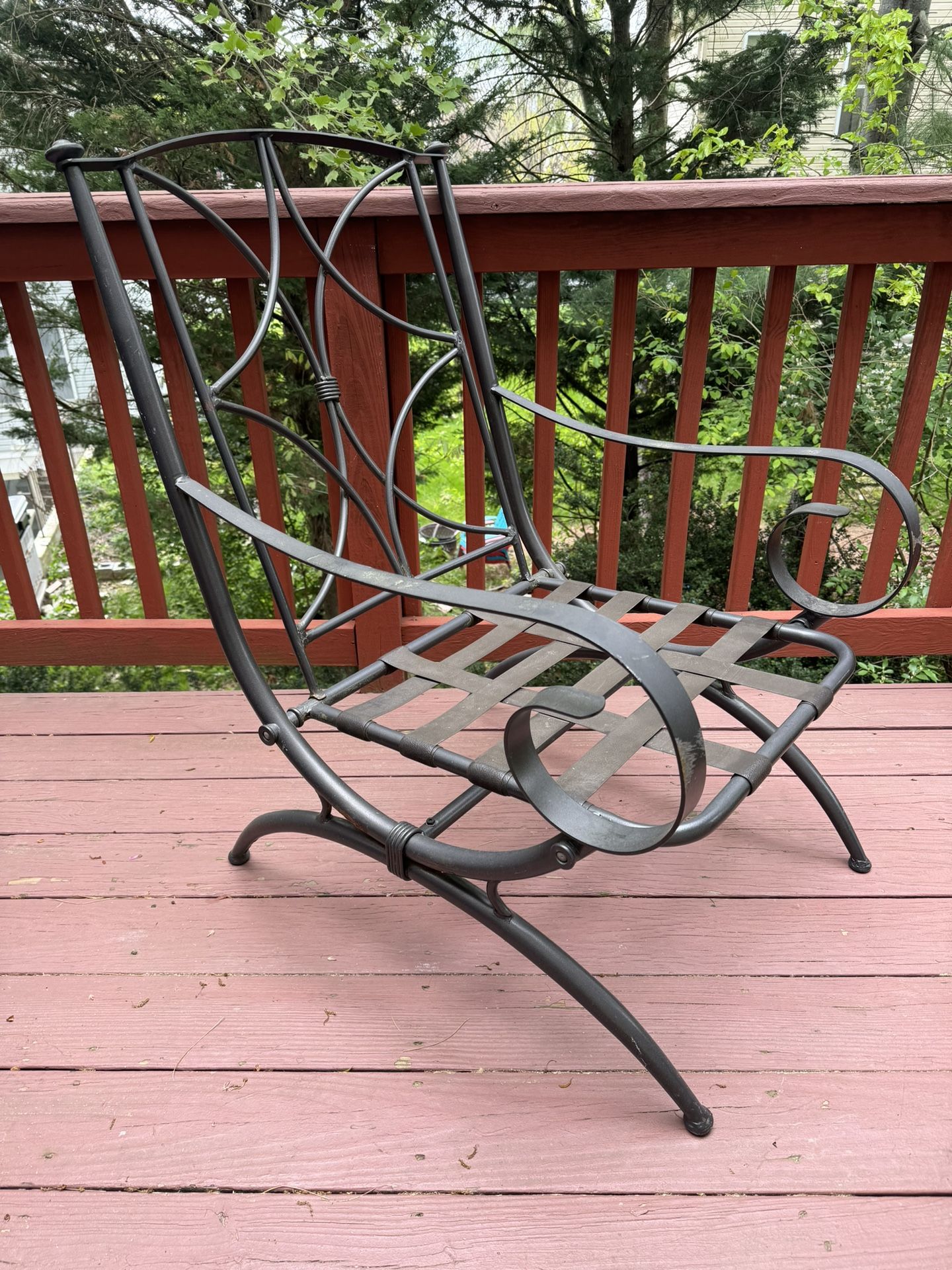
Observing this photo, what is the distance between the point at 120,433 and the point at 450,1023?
130 centimetres

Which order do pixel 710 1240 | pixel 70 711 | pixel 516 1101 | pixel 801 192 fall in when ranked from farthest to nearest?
1. pixel 70 711
2. pixel 801 192
3. pixel 516 1101
4. pixel 710 1240

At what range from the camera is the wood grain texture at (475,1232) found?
2.72 ft

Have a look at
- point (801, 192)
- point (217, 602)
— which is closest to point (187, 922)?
point (217, 602)

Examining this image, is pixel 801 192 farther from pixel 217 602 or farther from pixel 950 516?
pixel 217 602

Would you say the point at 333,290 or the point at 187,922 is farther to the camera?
the point at 333,290

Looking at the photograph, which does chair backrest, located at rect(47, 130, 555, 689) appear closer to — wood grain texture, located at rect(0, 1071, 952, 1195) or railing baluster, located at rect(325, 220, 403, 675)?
railing baluster, located at rect(325, 220, 403, 675)

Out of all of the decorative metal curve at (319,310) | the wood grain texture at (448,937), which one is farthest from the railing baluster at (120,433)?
the wood grain texture at (448,937)

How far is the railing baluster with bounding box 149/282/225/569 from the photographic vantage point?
1.58 metres

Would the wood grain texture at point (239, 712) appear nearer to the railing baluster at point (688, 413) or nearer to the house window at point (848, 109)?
the railing baluster at point (688, 413)

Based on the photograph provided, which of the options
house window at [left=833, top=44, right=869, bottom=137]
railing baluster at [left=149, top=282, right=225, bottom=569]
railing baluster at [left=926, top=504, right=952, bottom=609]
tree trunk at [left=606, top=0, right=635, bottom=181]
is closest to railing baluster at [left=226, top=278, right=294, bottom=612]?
railing baluster at [left=149, top=282, right=225, bottom=569]

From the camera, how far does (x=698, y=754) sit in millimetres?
741

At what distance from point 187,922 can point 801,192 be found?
61.2 inches

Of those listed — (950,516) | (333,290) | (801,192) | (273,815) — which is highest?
(801,192)

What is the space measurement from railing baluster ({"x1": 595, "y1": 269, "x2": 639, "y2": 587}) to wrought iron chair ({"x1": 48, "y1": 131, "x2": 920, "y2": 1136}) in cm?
29
